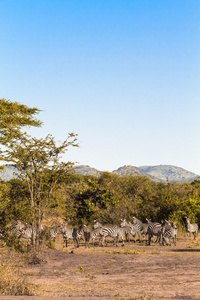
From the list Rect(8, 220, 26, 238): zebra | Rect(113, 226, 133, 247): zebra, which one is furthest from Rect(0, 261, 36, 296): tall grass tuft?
Rect(113, 226, 133, 247): zebra

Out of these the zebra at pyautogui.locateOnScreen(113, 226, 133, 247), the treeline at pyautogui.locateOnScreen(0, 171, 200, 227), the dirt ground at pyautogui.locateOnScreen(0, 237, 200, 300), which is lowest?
the dirt ground at pyautogui.locateOnScreen(0, 237, 200, 300)

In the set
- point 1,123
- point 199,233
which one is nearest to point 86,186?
point 199,233

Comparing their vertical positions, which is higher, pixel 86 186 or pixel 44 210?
pixel 86 186

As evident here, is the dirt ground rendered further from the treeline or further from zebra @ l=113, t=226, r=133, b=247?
the treeline

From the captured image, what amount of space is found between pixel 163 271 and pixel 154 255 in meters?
3.90

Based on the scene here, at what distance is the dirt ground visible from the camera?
1029 cm

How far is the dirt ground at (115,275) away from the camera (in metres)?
10.3

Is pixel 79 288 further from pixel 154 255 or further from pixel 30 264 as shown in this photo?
pixel 154 255

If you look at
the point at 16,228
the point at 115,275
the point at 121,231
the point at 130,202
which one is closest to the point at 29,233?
the point at 16,228

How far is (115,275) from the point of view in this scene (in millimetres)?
13203

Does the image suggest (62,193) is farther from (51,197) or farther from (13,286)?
(13,286)

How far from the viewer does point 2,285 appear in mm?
9688

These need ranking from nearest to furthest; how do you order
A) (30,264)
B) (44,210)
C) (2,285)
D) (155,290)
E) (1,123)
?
1. (2,285)
2. (155,290)
3. (30,264)
4. (44,210)
5. (1,123)

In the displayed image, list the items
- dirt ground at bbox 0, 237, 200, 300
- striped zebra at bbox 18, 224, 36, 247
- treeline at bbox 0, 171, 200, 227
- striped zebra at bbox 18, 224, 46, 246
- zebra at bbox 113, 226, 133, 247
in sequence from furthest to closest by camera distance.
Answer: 1. treeline at bbox 0, 171, 200, 227
2. zebra at bbox 113, 226, 133, 247
3. striped zebra at bbox 18, 224, 36, 247
4. striped zebra at bbox 18, 224, 46, 246
5. dirt ground at bbox 0, 237, 200, 300
